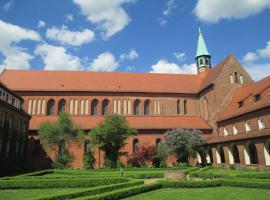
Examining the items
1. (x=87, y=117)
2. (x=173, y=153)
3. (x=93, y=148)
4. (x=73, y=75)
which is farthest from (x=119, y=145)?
(x=73, y=75)

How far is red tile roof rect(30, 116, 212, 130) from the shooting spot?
4338cm

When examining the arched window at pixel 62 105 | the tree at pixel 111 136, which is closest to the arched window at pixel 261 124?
the tree at pixel 111 136

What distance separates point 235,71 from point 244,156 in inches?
717

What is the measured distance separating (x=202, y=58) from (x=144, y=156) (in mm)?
30492

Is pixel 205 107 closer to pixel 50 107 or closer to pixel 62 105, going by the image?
pixel 62 105

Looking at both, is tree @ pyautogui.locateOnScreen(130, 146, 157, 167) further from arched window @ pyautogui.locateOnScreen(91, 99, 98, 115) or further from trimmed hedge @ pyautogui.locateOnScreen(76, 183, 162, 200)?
trimmed hedge @ pyautogui.locateOnScreen(76, 183, 162, 200)

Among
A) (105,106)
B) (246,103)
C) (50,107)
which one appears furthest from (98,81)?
(246,103)

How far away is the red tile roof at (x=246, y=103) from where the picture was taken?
33.8m

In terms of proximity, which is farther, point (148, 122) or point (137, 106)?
point (137, 106)

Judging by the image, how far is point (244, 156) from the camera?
33.1 m

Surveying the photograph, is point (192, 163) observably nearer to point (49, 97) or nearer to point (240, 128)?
point (240, 128)

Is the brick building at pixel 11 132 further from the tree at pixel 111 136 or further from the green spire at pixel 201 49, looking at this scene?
the green spire at pixel 201 49

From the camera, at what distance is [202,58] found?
5850 centimetres

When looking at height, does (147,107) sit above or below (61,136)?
above
